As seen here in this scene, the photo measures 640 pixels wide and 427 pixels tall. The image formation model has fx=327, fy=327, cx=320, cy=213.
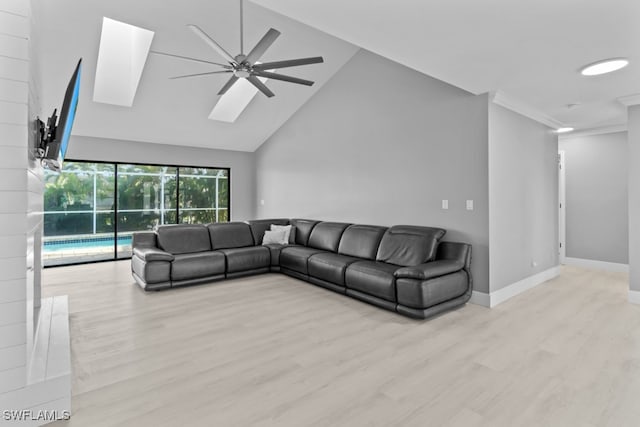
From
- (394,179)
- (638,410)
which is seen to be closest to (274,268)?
(394,179)

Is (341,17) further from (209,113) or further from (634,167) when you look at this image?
(209,113)

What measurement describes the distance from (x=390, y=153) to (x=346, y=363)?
336 cm

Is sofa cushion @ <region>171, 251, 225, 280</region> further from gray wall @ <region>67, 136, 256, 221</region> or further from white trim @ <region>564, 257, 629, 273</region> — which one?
white trim @ <region>564, 257, 629, 273</region>

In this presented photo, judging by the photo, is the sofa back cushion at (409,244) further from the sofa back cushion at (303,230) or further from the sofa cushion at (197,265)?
the sofa cushion at (197,265)

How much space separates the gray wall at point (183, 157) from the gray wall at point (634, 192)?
7.15 metres

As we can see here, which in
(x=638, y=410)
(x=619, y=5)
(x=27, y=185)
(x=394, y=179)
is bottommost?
(x=638, y=410)

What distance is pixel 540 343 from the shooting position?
2834 mm

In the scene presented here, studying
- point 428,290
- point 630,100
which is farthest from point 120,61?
point 630,100

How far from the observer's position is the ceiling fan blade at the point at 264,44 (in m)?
2.91

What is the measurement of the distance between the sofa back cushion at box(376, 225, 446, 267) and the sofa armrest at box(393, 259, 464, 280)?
1.06 ft

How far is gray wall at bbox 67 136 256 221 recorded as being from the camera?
638 centimetres

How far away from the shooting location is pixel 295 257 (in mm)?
5105

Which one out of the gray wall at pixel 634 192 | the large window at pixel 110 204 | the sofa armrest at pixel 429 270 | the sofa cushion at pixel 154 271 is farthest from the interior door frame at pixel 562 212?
the large window at pixel 110 204

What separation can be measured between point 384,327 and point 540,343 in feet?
4.36
